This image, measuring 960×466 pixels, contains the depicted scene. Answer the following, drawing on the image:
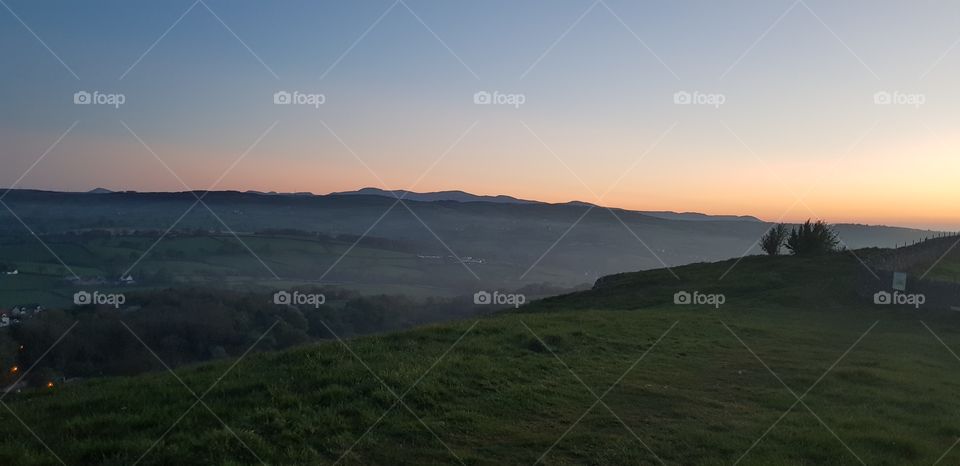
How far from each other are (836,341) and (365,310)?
27.9 metres

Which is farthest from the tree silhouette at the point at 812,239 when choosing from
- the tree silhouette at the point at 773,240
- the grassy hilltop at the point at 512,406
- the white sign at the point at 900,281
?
the grassy hilltop at the point at 512,406

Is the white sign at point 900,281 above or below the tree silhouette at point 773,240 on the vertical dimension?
below

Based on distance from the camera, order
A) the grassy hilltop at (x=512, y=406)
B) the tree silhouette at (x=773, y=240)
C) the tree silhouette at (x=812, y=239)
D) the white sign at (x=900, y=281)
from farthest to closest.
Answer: the tree silhouette at (x=773, y=240)
the tree silhouette at (x=812, y=239)
the white sign at (x=900, y=281)
the grassy hilltop at (x=512, y=406)

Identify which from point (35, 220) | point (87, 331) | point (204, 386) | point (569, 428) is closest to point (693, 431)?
point (569, 428)

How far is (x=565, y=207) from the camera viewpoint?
13775 centimetres

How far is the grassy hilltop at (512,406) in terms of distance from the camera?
266 inches

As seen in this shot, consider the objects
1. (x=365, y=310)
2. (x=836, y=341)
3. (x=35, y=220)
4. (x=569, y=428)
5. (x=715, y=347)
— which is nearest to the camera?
(x=569, y=428)

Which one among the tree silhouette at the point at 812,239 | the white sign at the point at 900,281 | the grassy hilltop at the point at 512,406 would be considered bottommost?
the grassy hilltop at the point at 512,406

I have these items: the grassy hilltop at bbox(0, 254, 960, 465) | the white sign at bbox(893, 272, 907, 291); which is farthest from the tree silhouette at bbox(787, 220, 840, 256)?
the grassy hilltop at bbox(0, 254, 960, 465)

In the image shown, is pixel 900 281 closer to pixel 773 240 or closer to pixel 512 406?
pixel 512 406

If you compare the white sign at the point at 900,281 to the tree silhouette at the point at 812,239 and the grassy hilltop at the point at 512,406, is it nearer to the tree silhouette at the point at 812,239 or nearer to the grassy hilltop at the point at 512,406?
the grassy hilltop at the point at 512,406

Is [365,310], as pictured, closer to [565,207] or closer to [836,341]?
[836,341]

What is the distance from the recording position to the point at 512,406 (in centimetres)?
884

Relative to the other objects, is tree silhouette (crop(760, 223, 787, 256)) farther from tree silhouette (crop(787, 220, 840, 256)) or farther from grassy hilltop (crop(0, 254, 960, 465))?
grassy hilltop (crop(0, 254, 960, 465))
